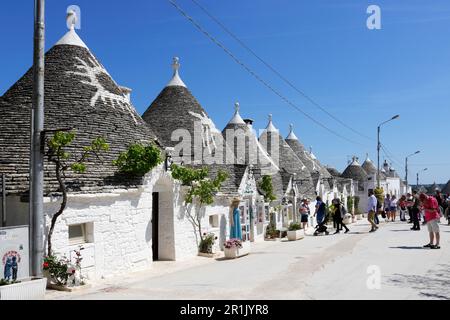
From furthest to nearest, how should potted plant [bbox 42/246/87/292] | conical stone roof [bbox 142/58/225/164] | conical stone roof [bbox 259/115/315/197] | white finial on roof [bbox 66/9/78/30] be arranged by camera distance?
conical stone roof [bbox 259/115/315/197]
conical stone roof [bbox 142/58/225/164]
white finial on roof [bbox 66/9/78/30]
potted plant [bbox 42/246/87/292]

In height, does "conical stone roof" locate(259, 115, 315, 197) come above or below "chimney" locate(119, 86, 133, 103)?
below

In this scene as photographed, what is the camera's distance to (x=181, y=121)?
18.9 m

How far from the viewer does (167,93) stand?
20.5 meters

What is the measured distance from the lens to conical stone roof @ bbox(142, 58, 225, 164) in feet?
60.1

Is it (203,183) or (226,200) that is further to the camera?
(226,200)

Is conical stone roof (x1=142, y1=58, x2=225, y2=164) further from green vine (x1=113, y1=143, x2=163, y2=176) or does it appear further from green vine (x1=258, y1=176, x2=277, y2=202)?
green vine (x1=113, y1=143, x2=163, y2=176)

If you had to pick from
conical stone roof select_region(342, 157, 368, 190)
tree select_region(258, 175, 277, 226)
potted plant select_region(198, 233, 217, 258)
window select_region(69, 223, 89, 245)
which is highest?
conical stone roof select_region(342, 157, 368, 190)

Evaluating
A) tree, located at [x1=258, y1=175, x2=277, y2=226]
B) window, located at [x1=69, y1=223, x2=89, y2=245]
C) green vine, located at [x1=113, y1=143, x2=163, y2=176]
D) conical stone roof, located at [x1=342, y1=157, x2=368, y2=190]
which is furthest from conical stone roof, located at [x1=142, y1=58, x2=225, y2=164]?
conical stone roof, located at [x1=342, y1=157, x2=368, y2=190]

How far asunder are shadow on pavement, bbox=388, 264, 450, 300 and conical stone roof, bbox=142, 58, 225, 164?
32.4 feet

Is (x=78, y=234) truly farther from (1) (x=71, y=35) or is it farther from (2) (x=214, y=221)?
(1) (x=71, y=35)

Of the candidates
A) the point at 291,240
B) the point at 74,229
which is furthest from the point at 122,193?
the point at 291,240

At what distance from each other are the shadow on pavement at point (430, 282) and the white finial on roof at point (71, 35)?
10854mm
